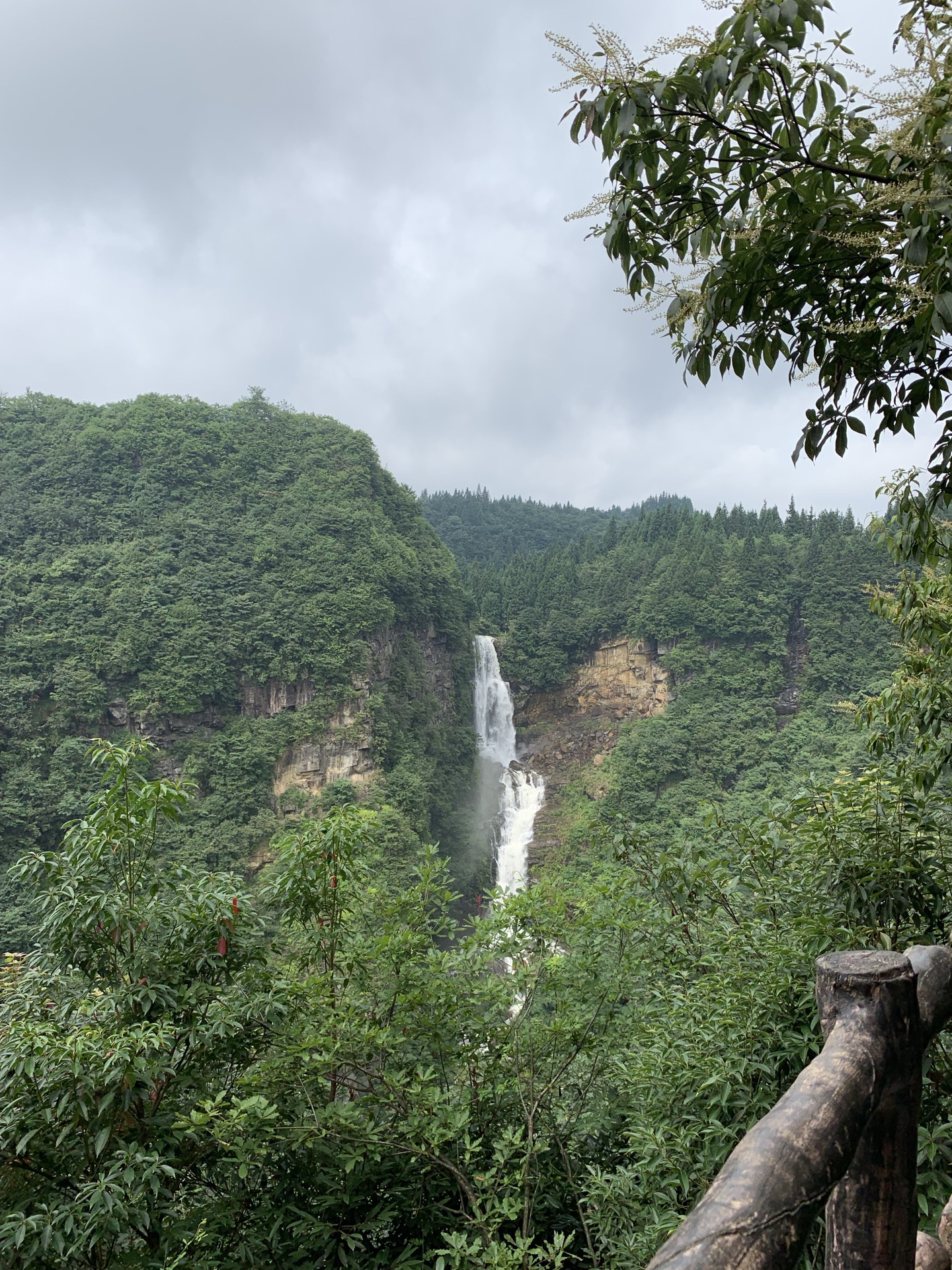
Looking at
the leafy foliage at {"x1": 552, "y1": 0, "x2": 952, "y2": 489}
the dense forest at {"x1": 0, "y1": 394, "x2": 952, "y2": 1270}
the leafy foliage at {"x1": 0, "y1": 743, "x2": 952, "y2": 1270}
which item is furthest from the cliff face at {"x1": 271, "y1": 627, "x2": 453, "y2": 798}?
the leafy foliage at {"x1": 552, "y1": 0, "x2": 952, "y2": 489}

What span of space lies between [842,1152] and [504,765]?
34.7 m

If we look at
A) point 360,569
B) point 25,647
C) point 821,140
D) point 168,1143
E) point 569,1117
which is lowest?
point 569,1117

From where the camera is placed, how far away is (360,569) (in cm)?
3241

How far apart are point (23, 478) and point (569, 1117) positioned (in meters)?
37.2

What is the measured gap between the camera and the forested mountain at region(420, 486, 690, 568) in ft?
200

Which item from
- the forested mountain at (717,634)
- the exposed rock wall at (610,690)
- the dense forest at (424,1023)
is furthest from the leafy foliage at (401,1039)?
the exposed rock wall at (610,690)

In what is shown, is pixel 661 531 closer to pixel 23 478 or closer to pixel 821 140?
pixel 23 478

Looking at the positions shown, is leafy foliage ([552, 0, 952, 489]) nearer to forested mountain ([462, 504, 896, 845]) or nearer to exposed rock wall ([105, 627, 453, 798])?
forested mountain ([462, 504, 896, 845])

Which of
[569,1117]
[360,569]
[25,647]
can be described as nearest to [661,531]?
[360,569]

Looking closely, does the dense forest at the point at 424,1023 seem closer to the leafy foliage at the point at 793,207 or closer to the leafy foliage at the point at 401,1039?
the leafy foliage at the point at 401,1039

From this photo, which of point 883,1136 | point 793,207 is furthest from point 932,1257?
point 793,207

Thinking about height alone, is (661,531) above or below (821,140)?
above

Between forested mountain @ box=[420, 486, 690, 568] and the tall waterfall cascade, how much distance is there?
1914 centimetres

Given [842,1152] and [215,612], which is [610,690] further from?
[842,1152]
